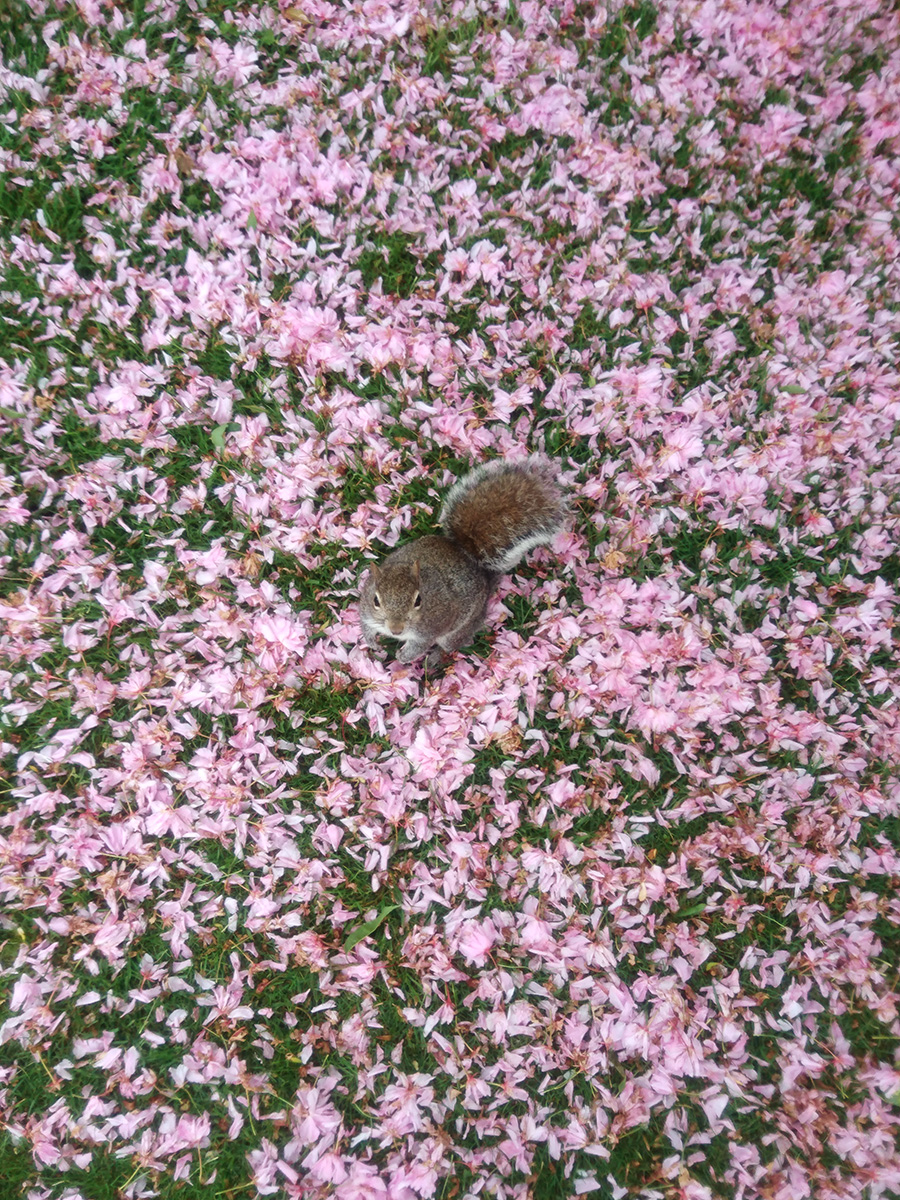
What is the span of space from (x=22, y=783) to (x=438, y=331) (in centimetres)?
283

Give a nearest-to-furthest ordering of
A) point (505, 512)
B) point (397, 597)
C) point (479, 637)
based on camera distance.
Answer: point (397, 597) → point (505, 512) → point (479, 637)

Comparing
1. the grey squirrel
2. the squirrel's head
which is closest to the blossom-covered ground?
the grey squirrel

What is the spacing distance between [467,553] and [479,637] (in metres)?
0.52

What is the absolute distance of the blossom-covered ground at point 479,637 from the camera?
300 centimetres

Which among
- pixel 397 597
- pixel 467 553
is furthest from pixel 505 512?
pixel 397 597

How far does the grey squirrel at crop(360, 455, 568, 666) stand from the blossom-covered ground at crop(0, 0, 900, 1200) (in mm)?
337

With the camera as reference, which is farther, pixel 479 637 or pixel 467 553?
pixel 479 637

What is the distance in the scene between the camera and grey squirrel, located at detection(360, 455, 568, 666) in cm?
275

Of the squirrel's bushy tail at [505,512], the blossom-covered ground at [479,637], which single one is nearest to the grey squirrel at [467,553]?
the squirrel's bushy tail at [505,512]

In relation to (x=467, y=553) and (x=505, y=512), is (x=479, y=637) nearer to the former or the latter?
(x=467, y=553)

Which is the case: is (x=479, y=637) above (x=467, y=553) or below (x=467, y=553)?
below

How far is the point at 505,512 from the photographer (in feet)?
9.64

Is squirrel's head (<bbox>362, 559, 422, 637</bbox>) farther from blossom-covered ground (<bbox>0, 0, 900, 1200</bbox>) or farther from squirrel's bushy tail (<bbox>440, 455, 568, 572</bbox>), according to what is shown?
blossom-covered ground (<bbox>0, 0, 900, 1200</bbox>)

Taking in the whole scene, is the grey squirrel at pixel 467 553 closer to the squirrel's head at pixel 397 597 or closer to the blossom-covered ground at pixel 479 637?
the squirrel's head at pixel 397 597
